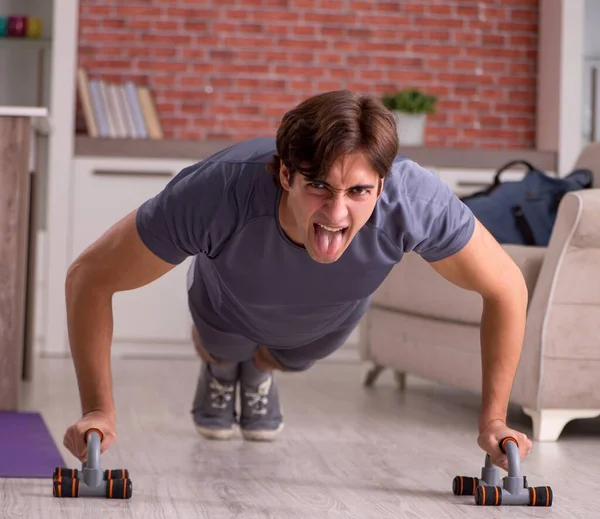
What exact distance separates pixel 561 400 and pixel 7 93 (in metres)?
3.15

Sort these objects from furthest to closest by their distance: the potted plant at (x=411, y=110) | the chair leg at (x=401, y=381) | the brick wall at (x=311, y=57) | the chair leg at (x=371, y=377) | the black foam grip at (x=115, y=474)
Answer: the brick wall at (x=311, y=57), the potted plant at (x=411, y=110), the chair leg at (x=371, y=377), the chair leg at (x=401, y=381), the black foam grip at (x=115, y=474)

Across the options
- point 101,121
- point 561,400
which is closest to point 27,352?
point 101,121

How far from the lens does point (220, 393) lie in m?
2.47

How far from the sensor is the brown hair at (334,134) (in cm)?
145

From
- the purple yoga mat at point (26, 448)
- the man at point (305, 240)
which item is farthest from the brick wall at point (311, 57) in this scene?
the man at point (305, 240)

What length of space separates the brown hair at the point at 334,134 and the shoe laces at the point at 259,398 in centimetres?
105

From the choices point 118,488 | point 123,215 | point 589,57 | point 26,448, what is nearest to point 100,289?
point 118,488

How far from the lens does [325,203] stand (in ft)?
4.87

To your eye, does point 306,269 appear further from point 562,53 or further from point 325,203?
point 562,53

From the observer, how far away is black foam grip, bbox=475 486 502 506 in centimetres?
178

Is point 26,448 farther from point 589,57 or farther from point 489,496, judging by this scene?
point 589,57

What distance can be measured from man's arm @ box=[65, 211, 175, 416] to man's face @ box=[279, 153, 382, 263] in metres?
0.28

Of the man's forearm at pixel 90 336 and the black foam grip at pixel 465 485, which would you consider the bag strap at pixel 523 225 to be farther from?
the man's forearm at pixel 90 336

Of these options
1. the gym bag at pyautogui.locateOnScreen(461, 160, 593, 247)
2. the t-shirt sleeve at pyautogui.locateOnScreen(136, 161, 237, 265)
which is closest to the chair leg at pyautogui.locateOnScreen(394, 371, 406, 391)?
the gym bag at pyautogui.locateOnScreen(461, 160, 593, 247)
